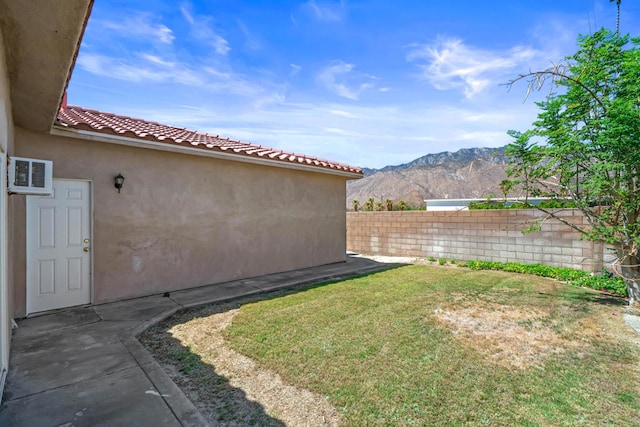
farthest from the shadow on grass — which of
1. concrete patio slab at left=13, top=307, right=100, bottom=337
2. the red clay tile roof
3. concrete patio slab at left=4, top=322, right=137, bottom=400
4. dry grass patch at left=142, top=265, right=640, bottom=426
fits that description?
the red clay tile roof

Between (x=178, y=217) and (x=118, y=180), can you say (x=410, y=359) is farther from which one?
(x=118, y=180)

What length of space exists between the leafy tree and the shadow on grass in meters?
6.15

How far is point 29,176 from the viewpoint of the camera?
4.39m

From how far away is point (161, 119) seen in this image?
10.0 m

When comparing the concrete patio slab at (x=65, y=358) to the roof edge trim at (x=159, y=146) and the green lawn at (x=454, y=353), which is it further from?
the roof edge trim at (x=159, y=146)

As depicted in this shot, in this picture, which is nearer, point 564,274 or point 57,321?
point 57,321

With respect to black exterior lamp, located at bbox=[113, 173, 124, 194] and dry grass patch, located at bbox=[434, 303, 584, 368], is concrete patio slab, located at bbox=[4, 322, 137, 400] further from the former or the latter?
dry grass patch, located at bbox=[434, 303, 584, 368]

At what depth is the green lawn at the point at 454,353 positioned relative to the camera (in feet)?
9.75

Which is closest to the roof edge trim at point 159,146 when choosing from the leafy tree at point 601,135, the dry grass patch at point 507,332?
the dry grass patch at point 507,332

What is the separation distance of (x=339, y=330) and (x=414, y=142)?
1584 centimetres

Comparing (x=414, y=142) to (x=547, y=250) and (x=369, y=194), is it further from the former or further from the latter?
(x=369, y=194)

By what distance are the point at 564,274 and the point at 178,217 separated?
34.7 feet

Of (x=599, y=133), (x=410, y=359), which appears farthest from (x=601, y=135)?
(x=410, y=359)

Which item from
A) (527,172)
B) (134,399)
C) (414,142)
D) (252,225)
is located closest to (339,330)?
(134,399)
